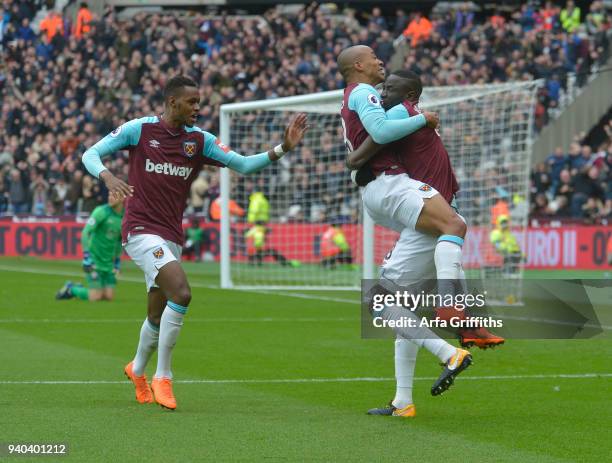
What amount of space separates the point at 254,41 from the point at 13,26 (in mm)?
6984

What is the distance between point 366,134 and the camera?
27.9 feet

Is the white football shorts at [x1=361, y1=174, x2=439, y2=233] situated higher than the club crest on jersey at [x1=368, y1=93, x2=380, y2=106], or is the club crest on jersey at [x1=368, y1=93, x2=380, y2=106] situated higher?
the club crest on jersey at [x1=368, y1=93, x2=380, y2=106]

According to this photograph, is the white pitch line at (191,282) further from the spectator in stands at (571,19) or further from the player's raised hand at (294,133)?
the spectator in stands at (571,19)

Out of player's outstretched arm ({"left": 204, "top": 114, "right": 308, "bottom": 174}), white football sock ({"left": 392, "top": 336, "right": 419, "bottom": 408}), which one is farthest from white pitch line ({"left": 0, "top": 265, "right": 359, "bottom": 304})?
white football sock ({"left": 392, "top": 336, "right": 419, "bottom": 408})

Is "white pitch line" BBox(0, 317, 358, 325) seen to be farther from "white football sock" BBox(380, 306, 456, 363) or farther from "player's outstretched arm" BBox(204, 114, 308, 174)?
"white football sock" BBox(380, 306, 456, 363)

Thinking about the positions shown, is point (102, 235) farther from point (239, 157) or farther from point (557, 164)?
point (557, 164)

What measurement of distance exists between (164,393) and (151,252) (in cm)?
95

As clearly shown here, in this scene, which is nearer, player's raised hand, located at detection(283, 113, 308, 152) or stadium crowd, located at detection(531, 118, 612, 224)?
player's raised hand, located at detection(283, 113, 308, 152)

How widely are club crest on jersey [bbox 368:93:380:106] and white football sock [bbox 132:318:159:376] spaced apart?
7.34 feet

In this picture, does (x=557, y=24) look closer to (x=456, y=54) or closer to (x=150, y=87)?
(x=456, y=54)

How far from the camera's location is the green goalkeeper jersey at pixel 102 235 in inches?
758

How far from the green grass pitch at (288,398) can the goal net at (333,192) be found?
5441 mm

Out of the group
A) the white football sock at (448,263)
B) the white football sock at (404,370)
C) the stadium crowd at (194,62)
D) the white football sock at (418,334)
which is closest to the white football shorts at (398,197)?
the white football sock at (448,263)

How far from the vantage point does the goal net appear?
813 inches
